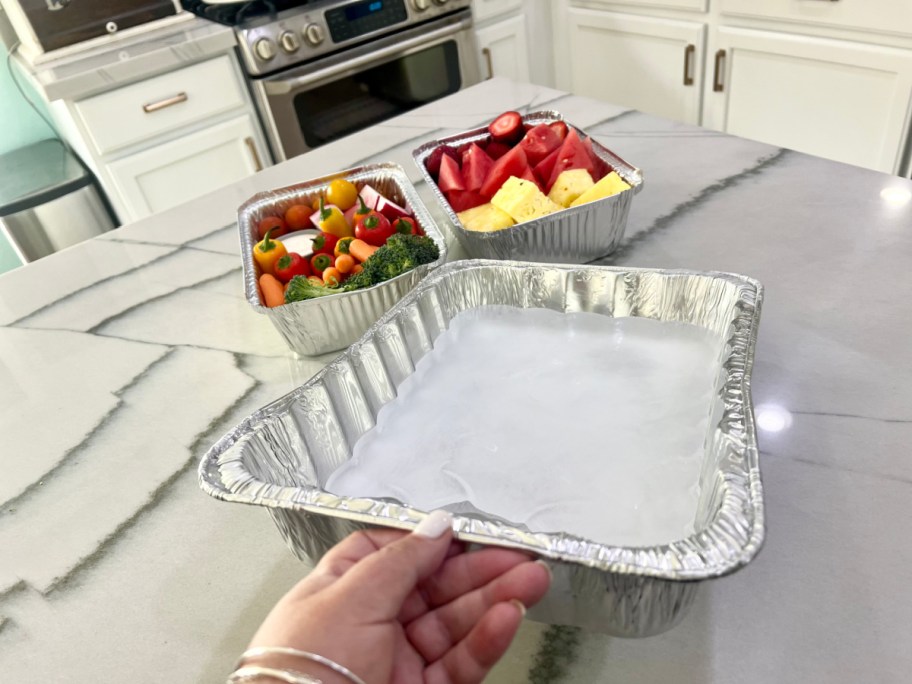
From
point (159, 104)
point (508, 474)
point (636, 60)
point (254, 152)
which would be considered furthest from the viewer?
point (636, 60)

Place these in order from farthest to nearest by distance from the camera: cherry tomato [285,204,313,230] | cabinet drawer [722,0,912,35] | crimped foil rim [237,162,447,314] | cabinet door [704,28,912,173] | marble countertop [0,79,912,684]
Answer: cabinet door [704,28,912,173], cabinet drawer [722,0,912,35], cherry tomato [285,204,313,230], crimped foil rim [237,162,447,314], marble countertop [0,79,912,684]

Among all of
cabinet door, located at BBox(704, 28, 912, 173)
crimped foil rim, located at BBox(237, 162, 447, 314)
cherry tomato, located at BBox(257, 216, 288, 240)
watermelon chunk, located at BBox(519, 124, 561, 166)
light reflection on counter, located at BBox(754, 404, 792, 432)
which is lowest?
cabinet door, located at BBox(704, 28, 912, 173)

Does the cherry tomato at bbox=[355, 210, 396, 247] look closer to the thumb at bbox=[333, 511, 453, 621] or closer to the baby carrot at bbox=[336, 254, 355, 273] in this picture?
the baby carrot at bbox=[336, 254, 355, 273]

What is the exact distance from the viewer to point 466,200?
3.01ft

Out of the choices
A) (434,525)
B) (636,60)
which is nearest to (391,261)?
(434,525)

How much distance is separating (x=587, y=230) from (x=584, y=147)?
156 millimetres

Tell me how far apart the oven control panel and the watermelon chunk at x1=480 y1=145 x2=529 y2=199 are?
1.23 metres

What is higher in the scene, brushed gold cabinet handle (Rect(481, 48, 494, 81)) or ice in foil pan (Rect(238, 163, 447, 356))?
ice in foil pan (Rect(238, 163, 447, 356))

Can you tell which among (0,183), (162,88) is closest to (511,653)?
(162,88)

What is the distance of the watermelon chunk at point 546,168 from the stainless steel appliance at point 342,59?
4.08 feet

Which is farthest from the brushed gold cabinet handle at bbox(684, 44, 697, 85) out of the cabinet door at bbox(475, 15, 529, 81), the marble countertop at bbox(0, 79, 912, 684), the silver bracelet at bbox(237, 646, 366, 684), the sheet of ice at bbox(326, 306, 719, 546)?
the silver bracelet at bbox(237, 646, 366, 684)

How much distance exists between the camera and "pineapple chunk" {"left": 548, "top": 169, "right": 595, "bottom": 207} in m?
0.87

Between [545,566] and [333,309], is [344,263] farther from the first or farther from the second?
[545,566]

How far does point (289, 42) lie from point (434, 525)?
1.79 meters
